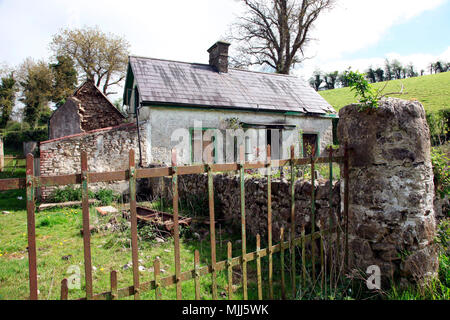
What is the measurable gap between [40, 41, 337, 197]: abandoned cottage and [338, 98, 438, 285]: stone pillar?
18.8ft

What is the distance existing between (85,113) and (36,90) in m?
18.8

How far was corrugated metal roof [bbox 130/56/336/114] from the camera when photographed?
11.1 metres

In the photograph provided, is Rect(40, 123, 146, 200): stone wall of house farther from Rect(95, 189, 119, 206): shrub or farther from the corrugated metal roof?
the corrugated metal roof

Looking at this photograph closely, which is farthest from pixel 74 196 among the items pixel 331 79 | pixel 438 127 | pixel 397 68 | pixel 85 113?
pixel 397 68

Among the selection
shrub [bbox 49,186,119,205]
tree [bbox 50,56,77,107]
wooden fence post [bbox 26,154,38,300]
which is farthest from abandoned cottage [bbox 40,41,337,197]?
tree [bbox 50,56,77,107]

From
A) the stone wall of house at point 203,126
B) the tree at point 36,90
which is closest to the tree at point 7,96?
the tree at point 36,90

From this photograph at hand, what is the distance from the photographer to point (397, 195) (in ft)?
9.50

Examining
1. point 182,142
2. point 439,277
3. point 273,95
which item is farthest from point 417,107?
point 273,95

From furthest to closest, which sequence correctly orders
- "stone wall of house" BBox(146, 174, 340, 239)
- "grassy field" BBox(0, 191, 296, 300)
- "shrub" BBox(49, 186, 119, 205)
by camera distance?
"shrub" BBox(49, 186, 119, 205)
"stone wall of house" BBox(146, 174, 340, 239)
"grassy field" BBox(0, 191, 296, 300)

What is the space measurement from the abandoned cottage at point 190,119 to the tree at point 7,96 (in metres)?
19.0

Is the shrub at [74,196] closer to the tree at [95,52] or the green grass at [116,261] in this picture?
the green grass at [116,261]

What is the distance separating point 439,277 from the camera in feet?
10.2

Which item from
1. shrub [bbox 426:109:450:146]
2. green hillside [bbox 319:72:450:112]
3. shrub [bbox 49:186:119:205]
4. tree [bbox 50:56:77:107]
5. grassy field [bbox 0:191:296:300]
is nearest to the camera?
grassy field [bbox 0:191:296:300]

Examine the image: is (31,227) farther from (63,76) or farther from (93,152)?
(63,76)
